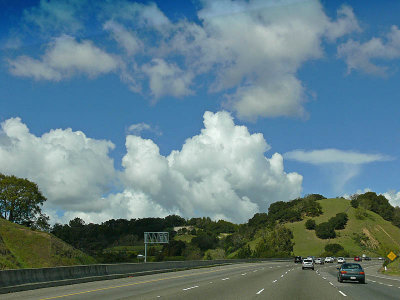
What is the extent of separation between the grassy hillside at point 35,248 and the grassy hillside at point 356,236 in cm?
9563

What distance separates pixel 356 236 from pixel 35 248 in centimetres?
12455

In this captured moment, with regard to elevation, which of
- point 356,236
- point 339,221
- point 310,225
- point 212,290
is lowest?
point 212,290

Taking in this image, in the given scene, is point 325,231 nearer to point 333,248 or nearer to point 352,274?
point 333,248

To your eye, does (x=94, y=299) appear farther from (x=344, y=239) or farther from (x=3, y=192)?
(x=344, y=239)

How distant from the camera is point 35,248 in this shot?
79.5 metres

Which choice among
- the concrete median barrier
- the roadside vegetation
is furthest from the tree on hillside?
the concrete median barrier

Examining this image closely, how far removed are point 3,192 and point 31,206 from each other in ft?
21.7

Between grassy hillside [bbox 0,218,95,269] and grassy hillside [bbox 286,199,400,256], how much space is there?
95.6 metres

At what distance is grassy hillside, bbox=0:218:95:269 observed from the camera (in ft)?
244

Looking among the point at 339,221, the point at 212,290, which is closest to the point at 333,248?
the point at 339,221

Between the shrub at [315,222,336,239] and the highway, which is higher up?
the shrub at [315,222,336,239]

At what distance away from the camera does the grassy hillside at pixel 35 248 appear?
74.5m

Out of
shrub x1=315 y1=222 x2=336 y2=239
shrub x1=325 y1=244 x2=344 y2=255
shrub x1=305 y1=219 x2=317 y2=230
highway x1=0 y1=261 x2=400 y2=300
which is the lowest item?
highway x1=0 y1=261 x2=400 y2=300

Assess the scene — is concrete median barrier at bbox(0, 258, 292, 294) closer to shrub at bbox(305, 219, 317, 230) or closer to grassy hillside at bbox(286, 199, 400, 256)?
grassy hillside at bbox(286, 199, 400, 256)
